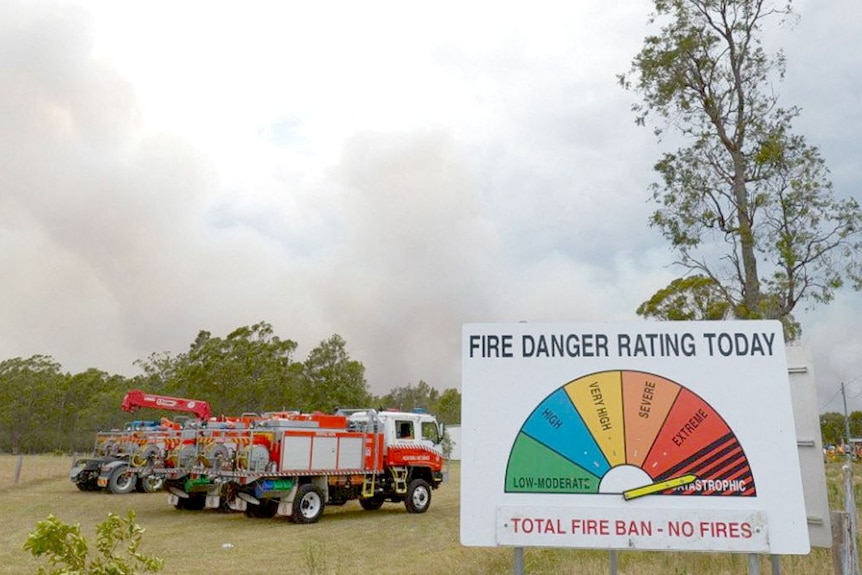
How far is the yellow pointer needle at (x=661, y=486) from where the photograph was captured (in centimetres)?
468

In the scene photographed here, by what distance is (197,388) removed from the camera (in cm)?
4800

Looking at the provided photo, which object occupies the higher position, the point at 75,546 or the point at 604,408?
the point at 604,408

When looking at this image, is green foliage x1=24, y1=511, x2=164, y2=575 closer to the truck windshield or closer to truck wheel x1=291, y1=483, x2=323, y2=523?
truck wheel x1=291, y1=483, x2=323, y2=523

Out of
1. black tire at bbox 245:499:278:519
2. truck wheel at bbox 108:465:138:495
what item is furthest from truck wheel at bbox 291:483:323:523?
truck wheel at bbox 108:465:138:495

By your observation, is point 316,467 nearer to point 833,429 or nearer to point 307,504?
point 307,504

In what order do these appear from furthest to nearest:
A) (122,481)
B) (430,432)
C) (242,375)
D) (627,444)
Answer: (242,375)
(122,481)
(430,432)
(627,444)

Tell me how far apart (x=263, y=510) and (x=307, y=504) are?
70.9 inches

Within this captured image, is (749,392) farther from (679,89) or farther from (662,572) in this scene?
(679,89)

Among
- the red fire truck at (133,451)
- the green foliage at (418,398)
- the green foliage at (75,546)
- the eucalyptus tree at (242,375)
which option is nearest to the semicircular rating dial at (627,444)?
the green foliage at (75,546)

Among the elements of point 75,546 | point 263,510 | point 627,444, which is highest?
point 627,444

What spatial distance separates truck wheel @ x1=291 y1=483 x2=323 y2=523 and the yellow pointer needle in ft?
41.8

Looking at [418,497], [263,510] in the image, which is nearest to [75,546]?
[263,510]

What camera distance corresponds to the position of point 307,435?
16578 millimetres

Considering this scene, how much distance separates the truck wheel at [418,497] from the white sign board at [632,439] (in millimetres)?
14476
